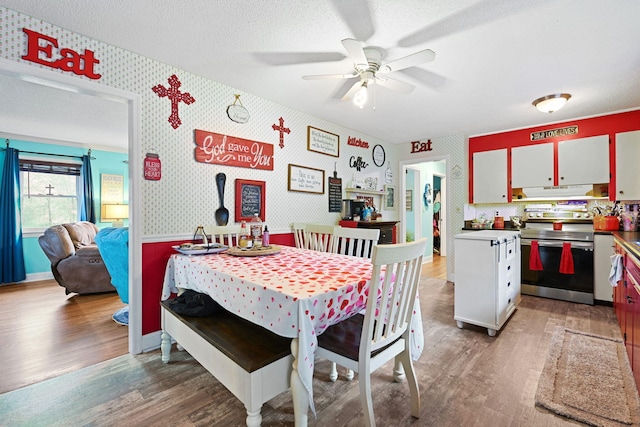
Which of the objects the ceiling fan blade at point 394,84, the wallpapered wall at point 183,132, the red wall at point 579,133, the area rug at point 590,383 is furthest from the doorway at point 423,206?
the area rug at point 590,383

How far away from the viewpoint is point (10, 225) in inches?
176

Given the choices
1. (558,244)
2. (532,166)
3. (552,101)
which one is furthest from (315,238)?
(532,166)

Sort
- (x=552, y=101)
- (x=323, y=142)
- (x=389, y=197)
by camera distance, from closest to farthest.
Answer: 1. (x=552, y=101)
2. (x=323, y=142)
3. (x=389, y=197)

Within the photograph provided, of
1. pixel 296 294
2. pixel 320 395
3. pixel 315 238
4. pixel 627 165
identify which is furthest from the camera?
pixel 627 165

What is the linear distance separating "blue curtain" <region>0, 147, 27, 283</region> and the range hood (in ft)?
25.8

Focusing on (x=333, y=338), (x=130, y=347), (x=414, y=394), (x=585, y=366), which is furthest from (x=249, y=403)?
(x=585, y=366)

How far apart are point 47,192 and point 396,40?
623 centimetres

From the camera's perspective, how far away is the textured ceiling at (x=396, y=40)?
1.76 metres

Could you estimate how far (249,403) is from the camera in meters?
1.26

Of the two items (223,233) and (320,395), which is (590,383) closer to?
(320,395)

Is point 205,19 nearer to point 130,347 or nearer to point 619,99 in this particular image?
point 130,347

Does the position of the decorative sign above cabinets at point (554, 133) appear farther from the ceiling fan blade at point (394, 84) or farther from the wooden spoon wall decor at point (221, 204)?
the wooden spoon wall decor at point (221, 204)

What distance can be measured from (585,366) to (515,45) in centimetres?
244

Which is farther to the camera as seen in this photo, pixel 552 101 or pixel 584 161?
pixel 584 161
